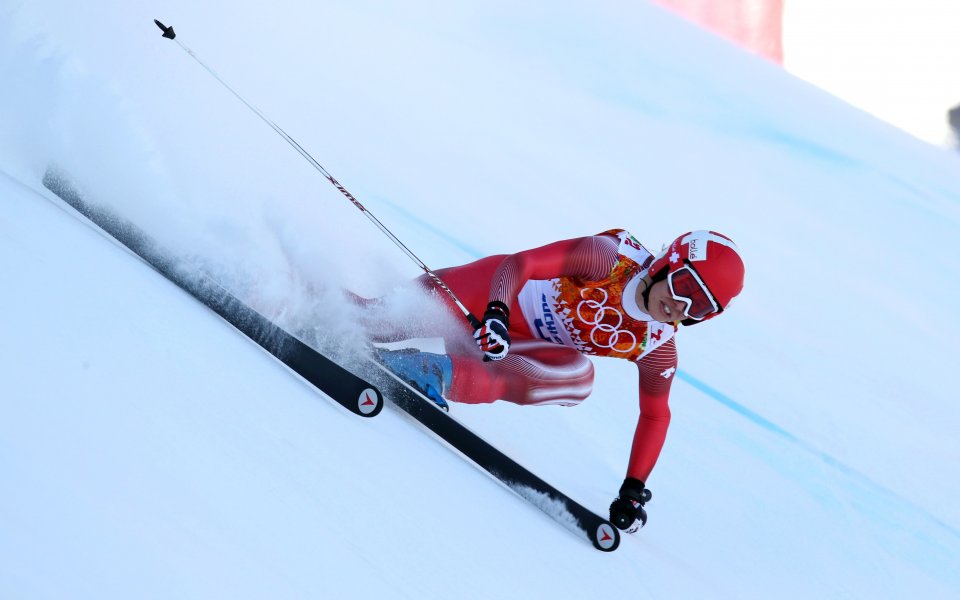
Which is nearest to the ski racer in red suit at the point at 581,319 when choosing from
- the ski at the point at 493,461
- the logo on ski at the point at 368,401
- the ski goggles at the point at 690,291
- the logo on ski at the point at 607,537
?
the ski goggles at the point at 690,291

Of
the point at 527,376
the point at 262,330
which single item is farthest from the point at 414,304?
the point at 262,330

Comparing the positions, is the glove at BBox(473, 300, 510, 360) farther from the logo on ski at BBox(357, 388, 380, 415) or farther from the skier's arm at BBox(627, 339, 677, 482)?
the skier's arm at BBox(627, 339, 677, 482)

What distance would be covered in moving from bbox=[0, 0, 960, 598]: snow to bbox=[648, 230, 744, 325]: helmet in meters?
0.74

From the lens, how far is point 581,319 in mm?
2678

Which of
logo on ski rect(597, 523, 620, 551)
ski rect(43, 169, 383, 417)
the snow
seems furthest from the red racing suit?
ski rect(43, 169, 383, 417)

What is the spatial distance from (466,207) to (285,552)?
352 cm

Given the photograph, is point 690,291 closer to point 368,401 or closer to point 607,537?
point 607,537

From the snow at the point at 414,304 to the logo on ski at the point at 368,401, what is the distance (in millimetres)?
34

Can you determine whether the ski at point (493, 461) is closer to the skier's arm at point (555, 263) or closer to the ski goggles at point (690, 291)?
the skier's arm at point (555, 263)

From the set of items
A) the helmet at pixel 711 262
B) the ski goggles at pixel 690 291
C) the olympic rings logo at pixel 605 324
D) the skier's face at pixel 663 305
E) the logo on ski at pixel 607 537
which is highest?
the helmet at pixel 711 262

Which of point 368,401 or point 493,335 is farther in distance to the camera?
point 493,335

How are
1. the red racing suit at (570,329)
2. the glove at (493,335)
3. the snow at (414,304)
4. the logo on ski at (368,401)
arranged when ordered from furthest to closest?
the red racing suit at (570,329) → the glove at (493,335) → the logo on ski at (368,401) → the snow at (414,304)

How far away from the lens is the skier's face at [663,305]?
241cm

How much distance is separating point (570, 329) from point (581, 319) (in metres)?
0.07
